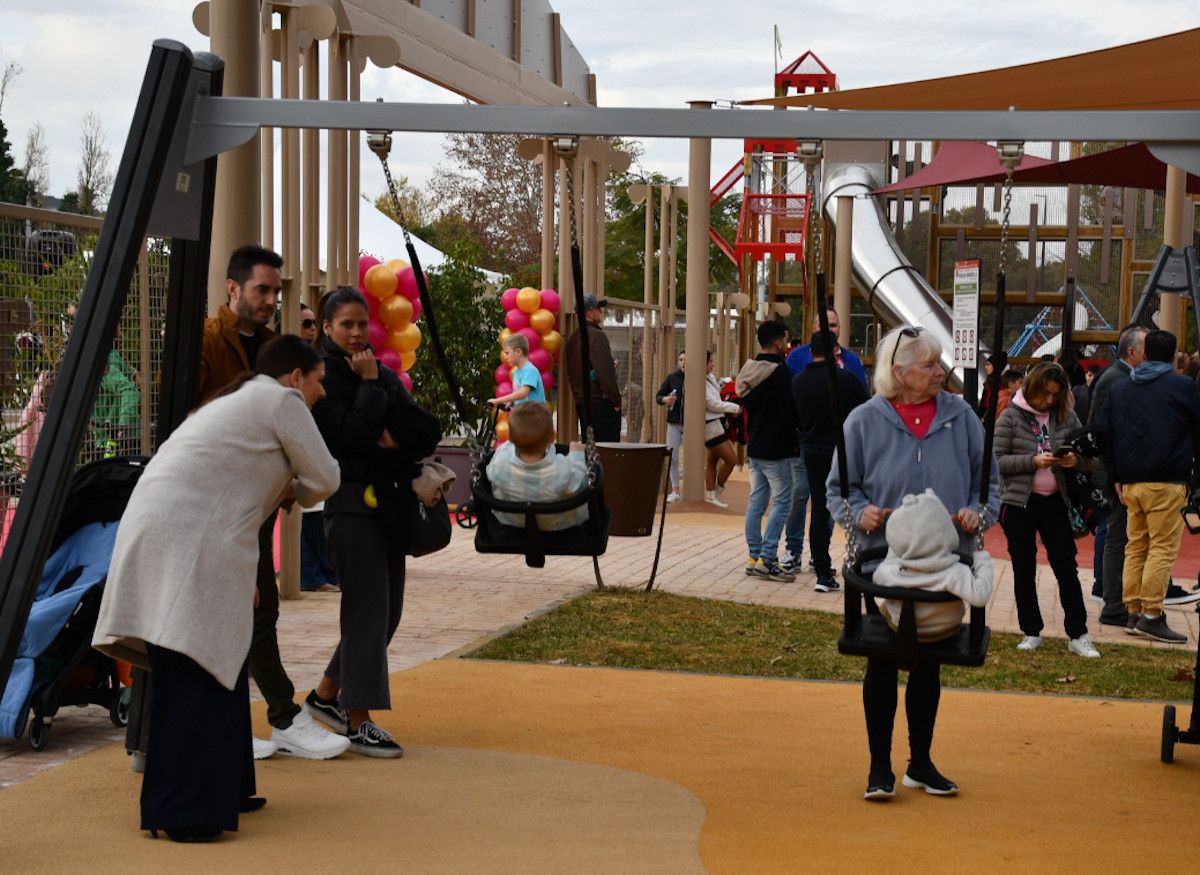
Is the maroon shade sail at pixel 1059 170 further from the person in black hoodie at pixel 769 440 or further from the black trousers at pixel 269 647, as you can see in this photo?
the black trousers at pixel 269 647

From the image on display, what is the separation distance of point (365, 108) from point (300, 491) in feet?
4.80

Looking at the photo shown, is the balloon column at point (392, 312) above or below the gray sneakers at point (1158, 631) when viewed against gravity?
above

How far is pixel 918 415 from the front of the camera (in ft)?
20.2

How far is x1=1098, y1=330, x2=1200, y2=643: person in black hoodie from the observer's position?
10.3 meters

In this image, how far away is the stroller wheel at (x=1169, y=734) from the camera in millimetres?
6930

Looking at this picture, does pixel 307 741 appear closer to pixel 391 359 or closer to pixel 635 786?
pixel 635 786

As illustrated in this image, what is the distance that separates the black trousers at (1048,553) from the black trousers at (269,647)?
4872mm

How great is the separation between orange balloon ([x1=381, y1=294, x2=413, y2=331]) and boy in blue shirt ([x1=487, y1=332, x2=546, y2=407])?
981mm

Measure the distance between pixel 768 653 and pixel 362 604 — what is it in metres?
3.54

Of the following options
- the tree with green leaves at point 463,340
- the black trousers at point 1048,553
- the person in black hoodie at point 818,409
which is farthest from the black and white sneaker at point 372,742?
the tree with green leaves at point 463,340

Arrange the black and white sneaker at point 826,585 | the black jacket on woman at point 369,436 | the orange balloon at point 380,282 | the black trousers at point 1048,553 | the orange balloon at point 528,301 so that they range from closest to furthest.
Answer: the black jacket on woman at point 369,436, the black trousers at point 1048,553, the black and white sneaker at point 826,585, the orange balloon at point 380,282, the orange balloon at point 528,301

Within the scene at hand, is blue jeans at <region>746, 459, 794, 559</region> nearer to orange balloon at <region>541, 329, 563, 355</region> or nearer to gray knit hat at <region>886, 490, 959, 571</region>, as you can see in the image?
orange balloon at <region>541, 329, 563, 355</region>

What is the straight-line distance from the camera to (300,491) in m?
5.66

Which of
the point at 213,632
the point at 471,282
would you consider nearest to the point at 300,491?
the point at 213,632
